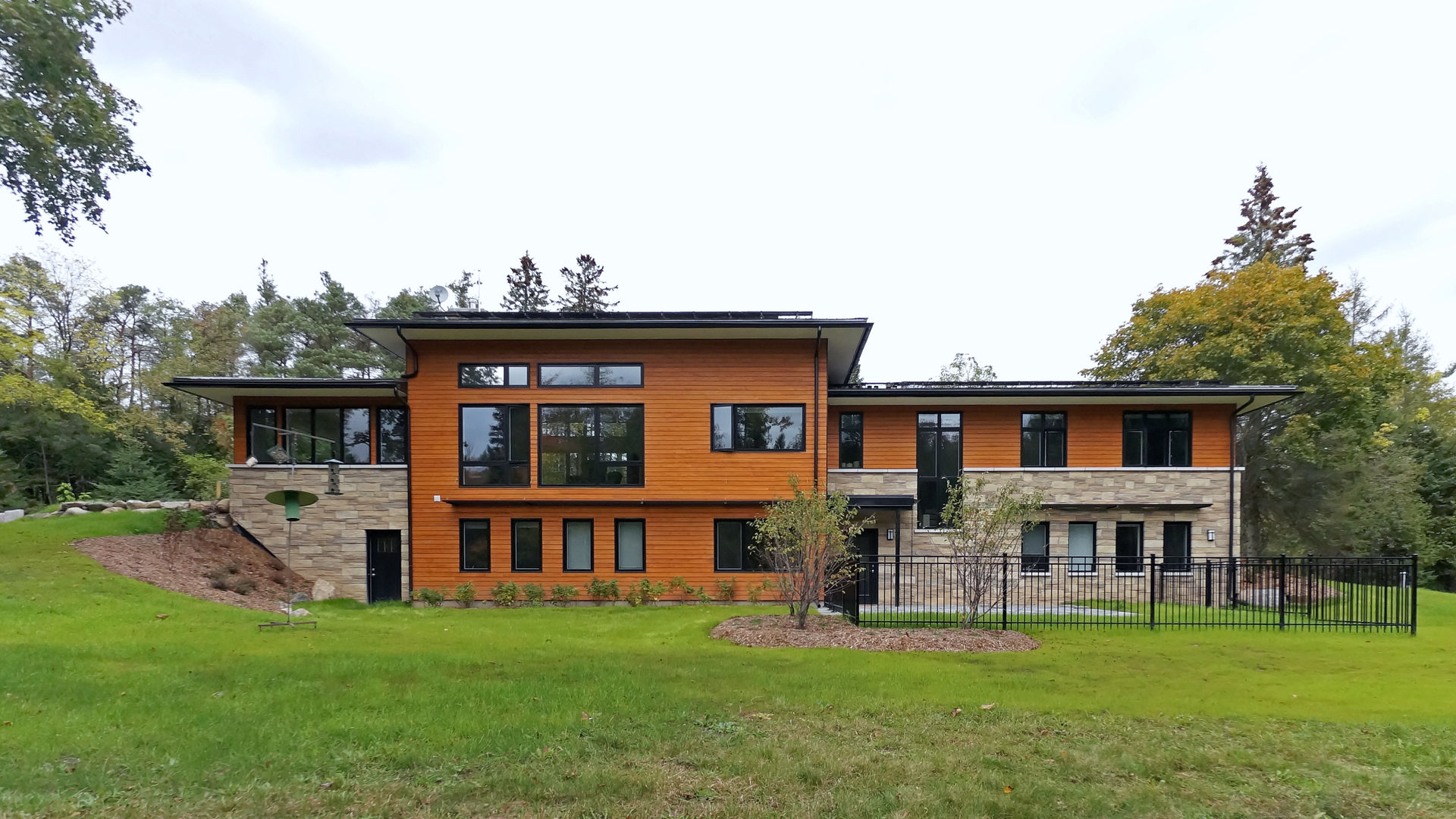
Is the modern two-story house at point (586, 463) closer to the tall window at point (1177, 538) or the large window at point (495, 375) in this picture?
the large window at point (495, 375)

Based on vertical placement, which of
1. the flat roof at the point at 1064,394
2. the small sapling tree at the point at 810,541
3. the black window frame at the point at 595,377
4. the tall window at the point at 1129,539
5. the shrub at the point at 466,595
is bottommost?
the shrub at the point at 466,595

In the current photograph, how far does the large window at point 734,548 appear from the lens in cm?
1557

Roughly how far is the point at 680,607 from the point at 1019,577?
8.39m

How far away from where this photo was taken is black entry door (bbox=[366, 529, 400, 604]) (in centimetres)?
1576

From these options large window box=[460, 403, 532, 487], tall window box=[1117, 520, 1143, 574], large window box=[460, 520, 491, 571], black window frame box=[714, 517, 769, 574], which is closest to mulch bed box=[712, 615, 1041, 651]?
black window frame box=[714, 517, 769, 574]

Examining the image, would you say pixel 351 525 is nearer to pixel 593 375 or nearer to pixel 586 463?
pixel 586 463

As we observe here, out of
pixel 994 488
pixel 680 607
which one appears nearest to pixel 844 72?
pixel 994 488

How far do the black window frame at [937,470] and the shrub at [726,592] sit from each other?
508 centimetres

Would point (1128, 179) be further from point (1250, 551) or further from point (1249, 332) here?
point (1250, 551)

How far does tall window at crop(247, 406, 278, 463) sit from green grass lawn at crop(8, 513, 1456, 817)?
6.35 meters

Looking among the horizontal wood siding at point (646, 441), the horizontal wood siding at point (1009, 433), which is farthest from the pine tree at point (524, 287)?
the horizontal wood siding at point (1009, 433)

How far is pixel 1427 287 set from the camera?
28109 mm

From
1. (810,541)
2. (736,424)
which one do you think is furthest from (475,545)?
(810,541)

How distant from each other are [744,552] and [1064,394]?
907cm
